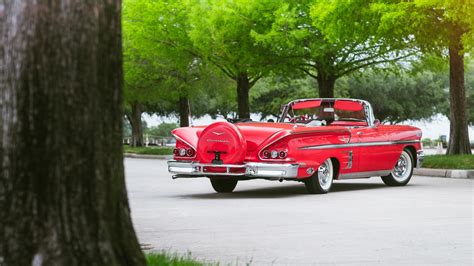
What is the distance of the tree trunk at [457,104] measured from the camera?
26891 millimetres

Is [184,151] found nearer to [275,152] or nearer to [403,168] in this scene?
[275,152]

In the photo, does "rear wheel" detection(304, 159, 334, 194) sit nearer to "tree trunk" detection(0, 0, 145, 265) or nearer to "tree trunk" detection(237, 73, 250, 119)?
"tree trunk" detection(0, 0, 145, 265)

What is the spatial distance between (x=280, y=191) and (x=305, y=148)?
1.97m

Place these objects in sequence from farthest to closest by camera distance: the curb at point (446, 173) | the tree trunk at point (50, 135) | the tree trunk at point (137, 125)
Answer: the tree trunk at point (137, 125)
the curb at point (446, 173)
the tree trunk at point (50, 135)

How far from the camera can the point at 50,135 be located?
173 inches

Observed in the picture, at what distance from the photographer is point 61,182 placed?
441 centimetres

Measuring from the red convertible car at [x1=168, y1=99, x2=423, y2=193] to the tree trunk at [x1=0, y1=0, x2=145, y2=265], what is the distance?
9810 mm

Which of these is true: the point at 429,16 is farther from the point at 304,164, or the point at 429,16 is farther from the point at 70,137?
the point at 70,137

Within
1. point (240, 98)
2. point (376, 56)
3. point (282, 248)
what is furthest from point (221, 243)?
point (240, 98)

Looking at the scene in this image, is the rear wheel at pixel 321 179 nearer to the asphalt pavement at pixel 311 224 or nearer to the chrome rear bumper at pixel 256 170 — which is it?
the asphalt pavement at pixel 311 224

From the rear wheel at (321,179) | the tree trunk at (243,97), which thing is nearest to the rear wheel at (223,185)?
the rear wheel at (321,179)

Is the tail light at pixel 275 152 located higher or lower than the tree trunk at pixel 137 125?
lower

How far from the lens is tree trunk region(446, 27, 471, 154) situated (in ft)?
88.2

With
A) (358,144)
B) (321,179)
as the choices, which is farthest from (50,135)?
(358,144)
